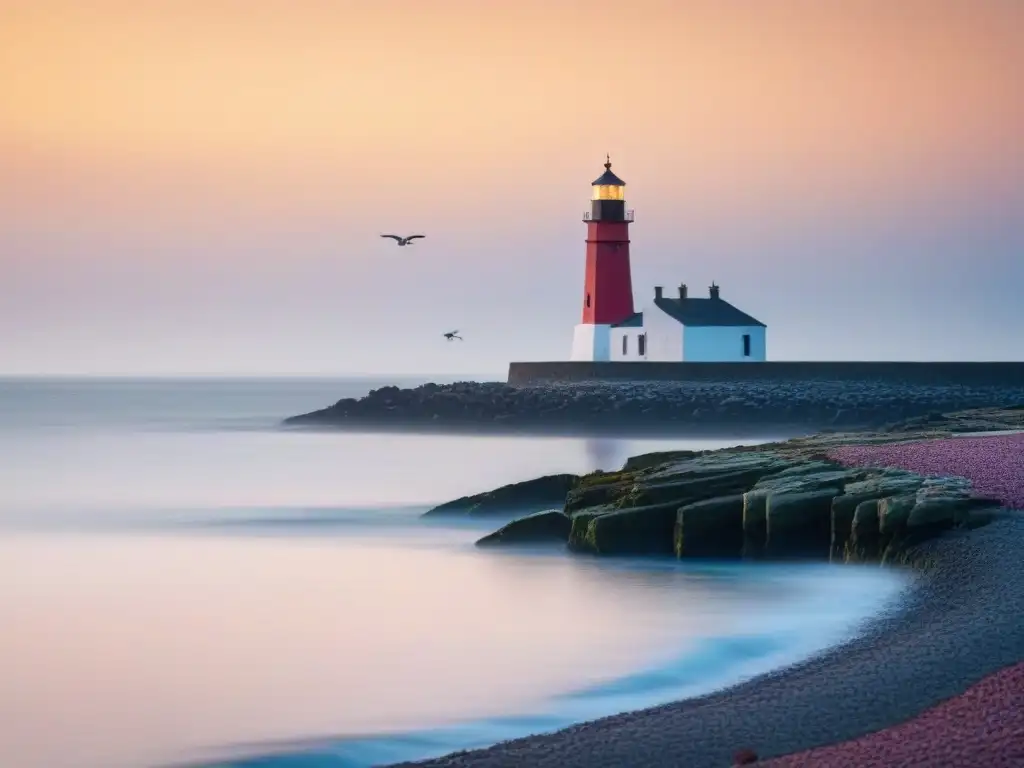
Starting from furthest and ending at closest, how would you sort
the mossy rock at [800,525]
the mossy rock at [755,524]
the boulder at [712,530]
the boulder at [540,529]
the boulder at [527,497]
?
the boulder at [527,497], the boulder at [540,529], the boulder at [712,530], the mossy rock at [755,524], the mossy rock at [800,525]

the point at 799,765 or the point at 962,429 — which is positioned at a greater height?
the point at 962,429

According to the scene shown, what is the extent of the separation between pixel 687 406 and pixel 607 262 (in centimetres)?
633

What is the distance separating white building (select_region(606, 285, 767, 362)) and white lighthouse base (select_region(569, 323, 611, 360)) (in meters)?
0.15

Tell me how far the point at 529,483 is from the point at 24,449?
2113cm

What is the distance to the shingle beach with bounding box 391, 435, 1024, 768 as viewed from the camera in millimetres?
6211

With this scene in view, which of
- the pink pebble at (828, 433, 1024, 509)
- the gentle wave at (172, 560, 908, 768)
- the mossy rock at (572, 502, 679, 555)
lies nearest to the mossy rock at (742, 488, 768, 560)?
the gentle wave at (172, 560, 908, 768)

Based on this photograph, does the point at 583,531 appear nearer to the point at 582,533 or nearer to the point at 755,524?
the point at 582,533

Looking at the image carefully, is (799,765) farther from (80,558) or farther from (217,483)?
(217,483)

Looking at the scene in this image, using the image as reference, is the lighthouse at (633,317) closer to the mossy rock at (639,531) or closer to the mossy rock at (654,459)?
the mossy rock at (654,459)

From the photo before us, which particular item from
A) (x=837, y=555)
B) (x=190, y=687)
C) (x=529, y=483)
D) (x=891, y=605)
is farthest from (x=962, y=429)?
(x=190, y=687)

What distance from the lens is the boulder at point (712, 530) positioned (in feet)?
43.5

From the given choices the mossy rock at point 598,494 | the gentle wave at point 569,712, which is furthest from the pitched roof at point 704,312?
the gentle wave at point 569,712

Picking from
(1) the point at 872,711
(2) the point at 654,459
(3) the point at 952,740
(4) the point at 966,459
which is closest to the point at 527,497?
(2) the point at 654,459

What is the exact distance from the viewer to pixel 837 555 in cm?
1265
